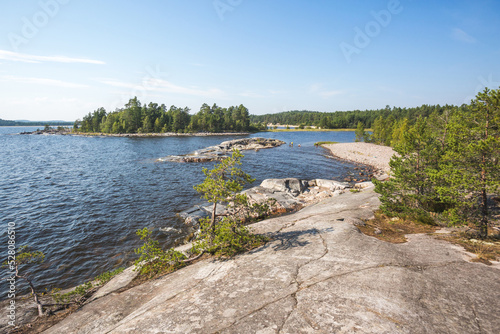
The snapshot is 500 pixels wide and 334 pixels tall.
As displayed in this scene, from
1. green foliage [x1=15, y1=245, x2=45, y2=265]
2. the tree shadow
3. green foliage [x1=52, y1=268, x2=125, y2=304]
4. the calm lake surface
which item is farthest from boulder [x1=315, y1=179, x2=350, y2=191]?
green foliage [x1=15, y1=245, x2=45, y2=265]

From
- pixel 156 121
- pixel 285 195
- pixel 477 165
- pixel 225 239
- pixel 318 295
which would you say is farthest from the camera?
pixel 156 121

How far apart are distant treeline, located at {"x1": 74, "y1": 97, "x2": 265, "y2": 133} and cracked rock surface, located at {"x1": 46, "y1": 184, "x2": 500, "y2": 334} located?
14581cm

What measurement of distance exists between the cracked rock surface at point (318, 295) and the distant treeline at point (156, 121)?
5741 inches

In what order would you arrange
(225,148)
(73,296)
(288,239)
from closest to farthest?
(73,296) → (288,239) → (225,148)

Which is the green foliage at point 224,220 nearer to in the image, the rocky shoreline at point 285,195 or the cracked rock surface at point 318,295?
the cracked rock surface at point 318,295

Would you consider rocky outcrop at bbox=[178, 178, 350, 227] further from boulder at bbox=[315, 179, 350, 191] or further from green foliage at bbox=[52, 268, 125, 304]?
green foliage at bbox=[52, 268, 125, 304]

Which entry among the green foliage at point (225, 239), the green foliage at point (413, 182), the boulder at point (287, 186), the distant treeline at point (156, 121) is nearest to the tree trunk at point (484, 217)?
the green foliage at point (413, 182)

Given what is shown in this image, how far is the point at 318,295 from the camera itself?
22.7ft

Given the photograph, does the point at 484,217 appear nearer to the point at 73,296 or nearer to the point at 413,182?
the point at 413,182

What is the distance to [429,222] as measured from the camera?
46.5 feet

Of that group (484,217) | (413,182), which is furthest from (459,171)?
(413,182)

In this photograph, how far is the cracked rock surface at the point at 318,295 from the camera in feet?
19.1

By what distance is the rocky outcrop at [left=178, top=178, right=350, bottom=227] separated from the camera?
2245cm

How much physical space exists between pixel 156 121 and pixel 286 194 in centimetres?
13574
